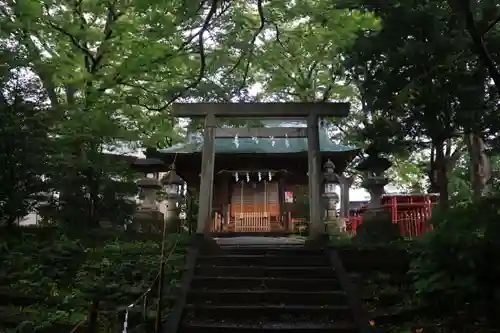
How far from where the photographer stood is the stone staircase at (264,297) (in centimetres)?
645

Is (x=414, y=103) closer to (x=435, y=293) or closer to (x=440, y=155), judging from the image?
(x=440, y=155)

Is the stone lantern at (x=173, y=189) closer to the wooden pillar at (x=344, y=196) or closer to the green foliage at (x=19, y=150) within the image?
the green foliage at (x=19, y=150)

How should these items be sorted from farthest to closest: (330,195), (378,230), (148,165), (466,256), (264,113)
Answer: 1. (148,165)
2. (330,195)
3. (264,113)
4. (378,230)
5. (466,256)

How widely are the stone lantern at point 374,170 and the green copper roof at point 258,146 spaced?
4.43m

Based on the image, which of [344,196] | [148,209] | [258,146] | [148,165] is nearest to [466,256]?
[148,209]

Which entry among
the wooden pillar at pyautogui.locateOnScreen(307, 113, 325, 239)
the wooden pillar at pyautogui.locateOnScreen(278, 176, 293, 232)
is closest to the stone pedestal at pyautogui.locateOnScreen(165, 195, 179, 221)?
the wooden pillar at pyautogui.locateOnScreen(307, 113, 325, 239)

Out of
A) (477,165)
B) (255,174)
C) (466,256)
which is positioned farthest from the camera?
(255,174)

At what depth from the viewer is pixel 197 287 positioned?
24.9ft

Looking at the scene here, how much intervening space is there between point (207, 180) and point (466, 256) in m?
5.85

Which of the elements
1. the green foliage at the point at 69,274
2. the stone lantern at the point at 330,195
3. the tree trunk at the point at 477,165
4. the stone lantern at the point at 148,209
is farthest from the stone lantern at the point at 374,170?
the stone lantern at the point at 148,209

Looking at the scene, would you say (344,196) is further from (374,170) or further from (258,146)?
(374,170)

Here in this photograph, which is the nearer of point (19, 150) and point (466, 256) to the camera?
point (466, 256)

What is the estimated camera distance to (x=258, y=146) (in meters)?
16.2

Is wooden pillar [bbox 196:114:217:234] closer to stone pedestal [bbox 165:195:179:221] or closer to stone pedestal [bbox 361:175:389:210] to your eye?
stone pedestal [bbox 165:195:179:221]
